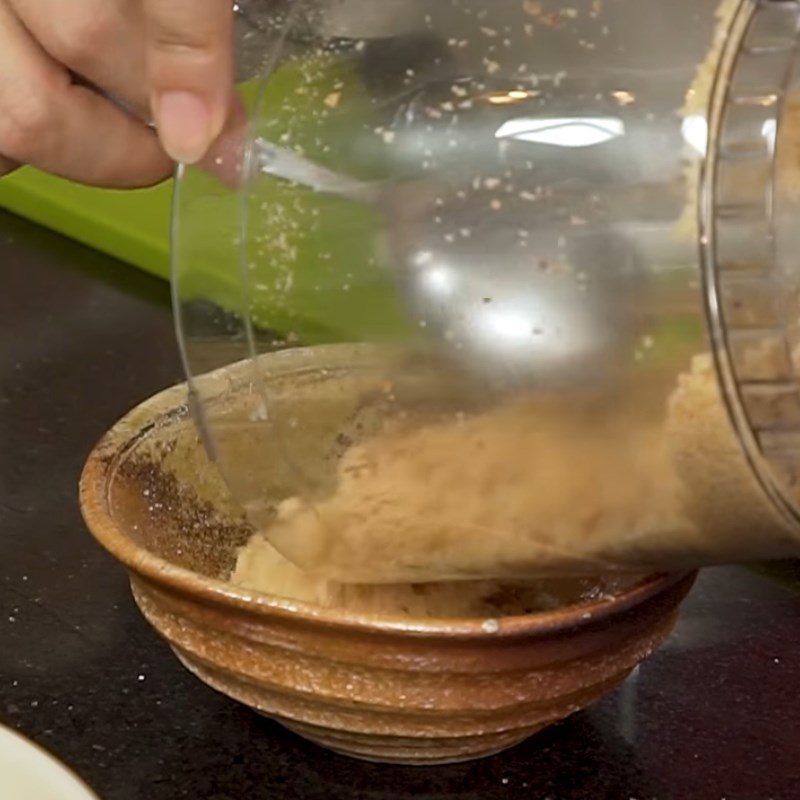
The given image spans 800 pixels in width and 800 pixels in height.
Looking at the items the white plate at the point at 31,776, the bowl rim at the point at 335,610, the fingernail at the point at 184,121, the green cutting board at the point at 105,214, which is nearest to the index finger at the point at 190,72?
the fingernail at the point at 184,121

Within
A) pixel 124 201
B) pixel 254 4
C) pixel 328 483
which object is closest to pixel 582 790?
pixel 328 483

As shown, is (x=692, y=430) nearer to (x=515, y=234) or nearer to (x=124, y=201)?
(x=515, y=234)

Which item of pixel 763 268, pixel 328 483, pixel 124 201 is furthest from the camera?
pixel 124 201

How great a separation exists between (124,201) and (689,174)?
2.70 ft

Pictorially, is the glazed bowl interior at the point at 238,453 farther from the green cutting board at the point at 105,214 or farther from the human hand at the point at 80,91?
the green cutting board at the point at 105,214

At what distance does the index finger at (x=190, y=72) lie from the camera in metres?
0.45

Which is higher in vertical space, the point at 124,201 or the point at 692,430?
the point at 692,430

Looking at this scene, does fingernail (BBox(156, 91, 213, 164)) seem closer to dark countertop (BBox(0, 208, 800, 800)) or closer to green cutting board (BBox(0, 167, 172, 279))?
dark countertop (BBox(0, 208, 800, 800))

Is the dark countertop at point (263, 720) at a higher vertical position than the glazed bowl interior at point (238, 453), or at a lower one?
lower

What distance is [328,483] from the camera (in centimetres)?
48

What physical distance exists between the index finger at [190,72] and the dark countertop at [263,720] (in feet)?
0.85

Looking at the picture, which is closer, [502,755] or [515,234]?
[515,234]

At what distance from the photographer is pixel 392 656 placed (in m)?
0.48

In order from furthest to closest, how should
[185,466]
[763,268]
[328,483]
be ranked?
1. [185,466]
2. [328,483]
3. [763,268]
